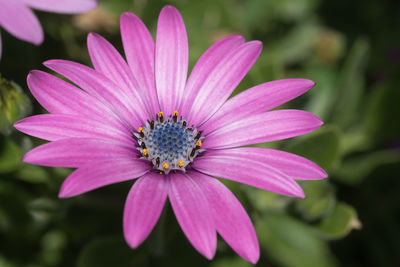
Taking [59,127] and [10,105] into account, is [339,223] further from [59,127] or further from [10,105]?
[10,105]

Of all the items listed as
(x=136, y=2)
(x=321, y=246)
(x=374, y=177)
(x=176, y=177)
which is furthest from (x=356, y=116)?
(x=176, y=177)

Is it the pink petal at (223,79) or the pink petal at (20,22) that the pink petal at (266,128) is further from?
the pink petal at (20,22)

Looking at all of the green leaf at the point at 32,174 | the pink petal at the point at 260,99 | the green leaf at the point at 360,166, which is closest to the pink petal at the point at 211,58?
the pink petal at the point at 260,99

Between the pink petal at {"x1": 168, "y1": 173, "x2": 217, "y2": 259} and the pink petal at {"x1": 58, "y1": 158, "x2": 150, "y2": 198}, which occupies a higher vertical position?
the pink petal at {"x1": 58, "y1": 158, "x2": 150, "y2": 198}

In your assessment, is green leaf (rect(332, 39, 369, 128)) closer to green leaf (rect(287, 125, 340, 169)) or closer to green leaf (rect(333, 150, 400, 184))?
green leaf (rect(333, 150, 400, 184))

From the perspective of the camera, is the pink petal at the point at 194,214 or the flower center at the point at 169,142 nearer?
the pink petal at the point at 194,214

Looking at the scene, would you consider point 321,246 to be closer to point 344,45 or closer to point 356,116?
point 356,116

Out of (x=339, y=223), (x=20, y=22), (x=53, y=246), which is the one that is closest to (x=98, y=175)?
(x=20, y=22)

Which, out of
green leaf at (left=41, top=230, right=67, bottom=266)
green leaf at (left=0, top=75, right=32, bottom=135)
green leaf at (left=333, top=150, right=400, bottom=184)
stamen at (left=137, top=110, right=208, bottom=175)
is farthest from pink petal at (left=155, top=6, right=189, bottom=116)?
green leaf at (left=333, top=150, right=400, bottom=184)
